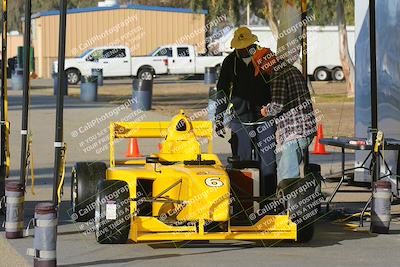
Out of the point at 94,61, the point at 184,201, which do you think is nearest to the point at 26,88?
the point at 184,201

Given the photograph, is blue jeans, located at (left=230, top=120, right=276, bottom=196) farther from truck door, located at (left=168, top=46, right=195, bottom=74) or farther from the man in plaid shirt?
truck door, located at (left=168, top=46, right=195, bottom=74)

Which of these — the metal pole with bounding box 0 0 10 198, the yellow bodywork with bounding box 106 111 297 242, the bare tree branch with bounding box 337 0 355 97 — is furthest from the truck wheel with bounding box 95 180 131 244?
the bare tree branch with bounding box 337 0 355 97

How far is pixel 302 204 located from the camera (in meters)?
10.2

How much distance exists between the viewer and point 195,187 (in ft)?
33.1

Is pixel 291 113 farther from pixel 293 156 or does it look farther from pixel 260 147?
pixel 260 147

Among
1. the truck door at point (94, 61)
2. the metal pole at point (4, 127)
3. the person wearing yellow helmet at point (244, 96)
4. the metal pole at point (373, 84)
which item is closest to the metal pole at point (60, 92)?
the metal pole at point (4, 127)

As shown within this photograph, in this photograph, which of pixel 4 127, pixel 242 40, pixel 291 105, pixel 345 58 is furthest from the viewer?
pixel 345 58

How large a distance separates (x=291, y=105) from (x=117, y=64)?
148 feet

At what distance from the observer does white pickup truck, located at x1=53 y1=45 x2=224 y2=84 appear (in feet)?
177

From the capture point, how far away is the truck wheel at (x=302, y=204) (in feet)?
33.5

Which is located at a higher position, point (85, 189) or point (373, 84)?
point (373, 84)

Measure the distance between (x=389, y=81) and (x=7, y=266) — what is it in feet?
20.9

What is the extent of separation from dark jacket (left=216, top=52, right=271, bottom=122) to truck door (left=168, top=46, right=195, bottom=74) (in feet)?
149

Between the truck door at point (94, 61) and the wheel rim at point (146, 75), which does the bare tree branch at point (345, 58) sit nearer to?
the wheel rim at point (146, 75)
